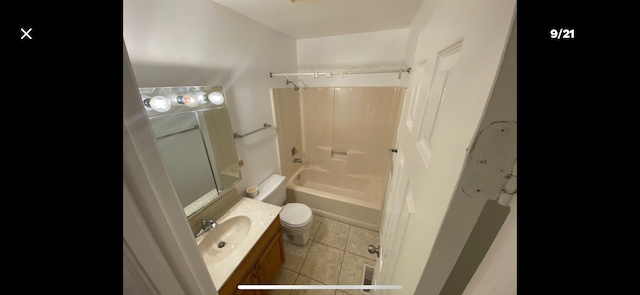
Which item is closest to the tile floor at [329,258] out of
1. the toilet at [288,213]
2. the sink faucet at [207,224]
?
the toilet at [288,213]

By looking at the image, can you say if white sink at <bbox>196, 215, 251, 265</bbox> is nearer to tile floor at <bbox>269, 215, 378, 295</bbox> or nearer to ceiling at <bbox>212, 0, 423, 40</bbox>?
tile floor at <bbox>269, 215, 378, 295</bbox>

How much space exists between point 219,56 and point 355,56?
1.32 meters

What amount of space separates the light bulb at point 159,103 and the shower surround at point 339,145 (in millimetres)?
915

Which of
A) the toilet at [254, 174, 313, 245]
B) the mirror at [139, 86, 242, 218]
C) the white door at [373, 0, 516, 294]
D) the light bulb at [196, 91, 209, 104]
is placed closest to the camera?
the white door at [373, 0, 516, 294]

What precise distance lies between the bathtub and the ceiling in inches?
63.0

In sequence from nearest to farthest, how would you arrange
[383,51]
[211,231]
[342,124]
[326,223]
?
1. [211,231]
2. [383,51]
3. [326,223]
4. [342,124]

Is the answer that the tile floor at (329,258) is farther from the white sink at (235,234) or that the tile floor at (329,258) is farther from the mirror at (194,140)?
the mirror at (194,140)

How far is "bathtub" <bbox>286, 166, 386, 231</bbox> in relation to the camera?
1871mm

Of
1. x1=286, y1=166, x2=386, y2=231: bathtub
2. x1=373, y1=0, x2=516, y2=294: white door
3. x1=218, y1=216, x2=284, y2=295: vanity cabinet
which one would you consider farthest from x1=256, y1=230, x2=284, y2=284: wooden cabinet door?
x1=373, y1=0, x2=516, y2=294: white door

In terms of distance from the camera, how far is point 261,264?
1.16 meters

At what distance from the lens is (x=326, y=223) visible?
1996 millimetres
